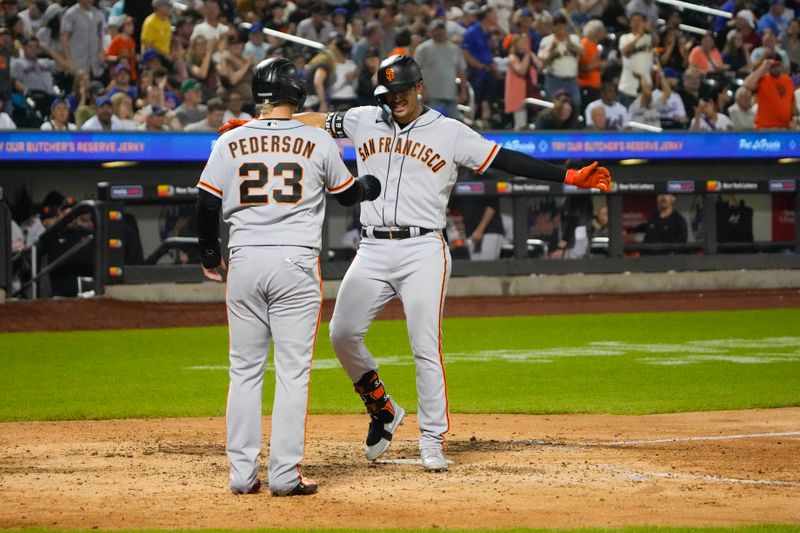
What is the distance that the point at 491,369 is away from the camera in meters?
11.6

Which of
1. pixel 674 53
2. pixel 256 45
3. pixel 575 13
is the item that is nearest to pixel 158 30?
pixel 256 45

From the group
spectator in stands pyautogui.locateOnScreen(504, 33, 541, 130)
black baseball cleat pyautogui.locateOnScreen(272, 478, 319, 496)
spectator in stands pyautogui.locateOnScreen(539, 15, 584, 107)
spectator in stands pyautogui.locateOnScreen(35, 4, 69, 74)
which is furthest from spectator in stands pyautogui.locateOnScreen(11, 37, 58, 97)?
black baseball cleat pyautogui.locateOnScreen(272, 478, 319, 496)

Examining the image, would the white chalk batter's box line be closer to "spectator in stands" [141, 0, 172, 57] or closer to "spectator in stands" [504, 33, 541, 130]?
"spectator in stands" [504, 33, 541, 130]

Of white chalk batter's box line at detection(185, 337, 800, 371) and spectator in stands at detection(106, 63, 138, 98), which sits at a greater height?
spectator in stands at detection(106, 63, 138, 98)

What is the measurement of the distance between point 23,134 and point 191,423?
8.79 meters

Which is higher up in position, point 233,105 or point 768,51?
point 768,51

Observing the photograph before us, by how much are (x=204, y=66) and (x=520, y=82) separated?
470cm

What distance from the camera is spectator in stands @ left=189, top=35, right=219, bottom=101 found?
709 inches

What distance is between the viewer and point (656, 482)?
6.06m

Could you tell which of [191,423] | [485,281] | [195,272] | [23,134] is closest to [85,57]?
[23,134]

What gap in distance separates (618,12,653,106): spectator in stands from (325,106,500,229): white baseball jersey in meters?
13.8

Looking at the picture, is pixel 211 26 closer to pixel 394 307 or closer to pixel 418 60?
pixel 418 60

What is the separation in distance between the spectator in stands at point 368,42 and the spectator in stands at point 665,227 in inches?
186

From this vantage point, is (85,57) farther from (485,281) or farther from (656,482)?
(656,482)
